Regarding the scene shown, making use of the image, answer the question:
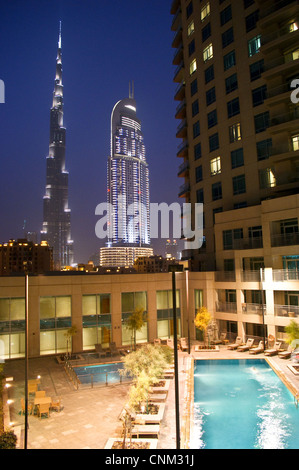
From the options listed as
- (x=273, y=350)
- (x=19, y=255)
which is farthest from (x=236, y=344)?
(x=19, y=255)

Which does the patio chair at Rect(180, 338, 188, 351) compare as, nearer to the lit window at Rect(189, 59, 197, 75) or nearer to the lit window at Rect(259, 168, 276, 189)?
the lit window at Rect(259, 168, 276, 189)

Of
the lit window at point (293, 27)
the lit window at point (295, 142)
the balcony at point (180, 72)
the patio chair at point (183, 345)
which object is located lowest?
the patio chair at point (183, 345)

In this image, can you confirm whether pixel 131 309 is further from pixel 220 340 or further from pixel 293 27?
pixel 293 27

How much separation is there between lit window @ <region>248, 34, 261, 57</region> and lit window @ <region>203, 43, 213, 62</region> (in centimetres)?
582

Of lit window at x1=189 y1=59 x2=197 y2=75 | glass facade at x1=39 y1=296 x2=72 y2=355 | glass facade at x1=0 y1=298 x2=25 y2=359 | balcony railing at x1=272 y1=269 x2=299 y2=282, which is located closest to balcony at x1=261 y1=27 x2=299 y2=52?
lit window at x1=189 y1=59 x2=197 y2=75

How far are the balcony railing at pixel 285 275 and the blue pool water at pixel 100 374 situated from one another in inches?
546

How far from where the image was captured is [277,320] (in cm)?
2634

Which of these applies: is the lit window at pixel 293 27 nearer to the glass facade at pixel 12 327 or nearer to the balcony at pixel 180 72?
the balcony at pixel 180 72

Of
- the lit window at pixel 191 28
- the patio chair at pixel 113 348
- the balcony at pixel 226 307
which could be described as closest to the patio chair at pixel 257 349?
the balcony at pixel 226 307

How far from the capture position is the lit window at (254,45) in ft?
113

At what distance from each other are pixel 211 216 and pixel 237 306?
1386cm

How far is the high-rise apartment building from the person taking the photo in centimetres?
3177

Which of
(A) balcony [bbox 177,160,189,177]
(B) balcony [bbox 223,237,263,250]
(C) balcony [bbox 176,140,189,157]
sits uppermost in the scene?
(C) balcony [bbox 176,140,189,157]
